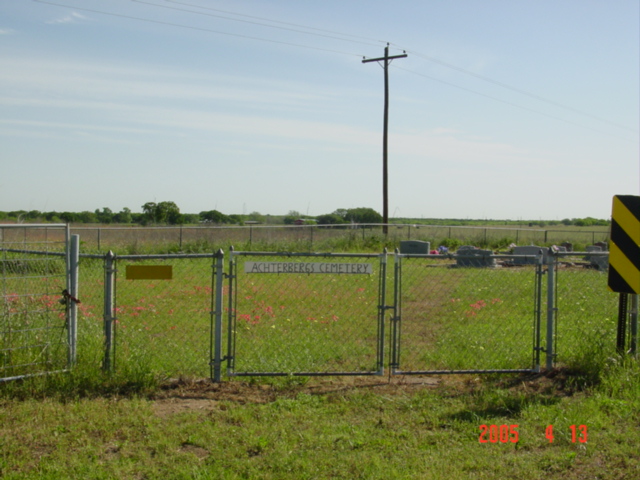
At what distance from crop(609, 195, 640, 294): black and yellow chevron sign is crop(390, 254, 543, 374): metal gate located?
842 millimetres

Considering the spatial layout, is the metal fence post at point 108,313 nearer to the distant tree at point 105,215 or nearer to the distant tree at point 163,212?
the distant tree at point 163,212

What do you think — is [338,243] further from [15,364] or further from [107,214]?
[107,214]

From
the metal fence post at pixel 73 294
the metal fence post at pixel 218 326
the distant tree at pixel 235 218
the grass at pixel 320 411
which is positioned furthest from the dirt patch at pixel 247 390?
the distant tree at pixel 235 218

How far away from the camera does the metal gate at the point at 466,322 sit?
286 inches

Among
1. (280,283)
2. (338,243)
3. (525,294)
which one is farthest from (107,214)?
(525,294)

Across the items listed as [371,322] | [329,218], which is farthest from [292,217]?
[371,322]

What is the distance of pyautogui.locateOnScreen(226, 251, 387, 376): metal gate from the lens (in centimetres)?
667

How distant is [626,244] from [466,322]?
13.9 ft

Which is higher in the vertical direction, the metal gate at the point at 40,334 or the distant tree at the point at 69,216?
the distant tree at the point at 69,216

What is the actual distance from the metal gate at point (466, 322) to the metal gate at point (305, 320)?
1.75 feet

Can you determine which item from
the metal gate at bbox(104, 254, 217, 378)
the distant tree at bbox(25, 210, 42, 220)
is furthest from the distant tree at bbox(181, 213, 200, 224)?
the metal gate at bbox(104, 254, 217, 378)

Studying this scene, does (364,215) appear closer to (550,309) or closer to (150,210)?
(150,210)

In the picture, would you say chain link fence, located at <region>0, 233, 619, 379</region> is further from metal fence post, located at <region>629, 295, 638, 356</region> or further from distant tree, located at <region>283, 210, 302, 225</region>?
distant tree, located at <region>283, 210, 302, 225</region>

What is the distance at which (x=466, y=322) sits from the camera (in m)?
10.4
